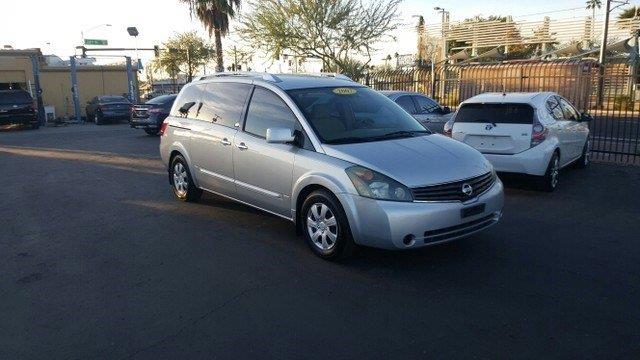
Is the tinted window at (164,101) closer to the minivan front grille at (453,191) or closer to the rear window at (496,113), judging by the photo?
the rear window at (496,113)

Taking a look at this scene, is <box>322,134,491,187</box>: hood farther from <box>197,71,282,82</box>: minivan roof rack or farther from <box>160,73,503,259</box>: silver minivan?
<box>197,71,282,82</box>: minivan roof rack

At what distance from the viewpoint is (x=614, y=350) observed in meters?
3.42

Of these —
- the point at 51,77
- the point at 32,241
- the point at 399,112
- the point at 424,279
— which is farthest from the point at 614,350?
the point at 51,77

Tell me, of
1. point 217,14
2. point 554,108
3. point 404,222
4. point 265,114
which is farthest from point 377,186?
point 217,14

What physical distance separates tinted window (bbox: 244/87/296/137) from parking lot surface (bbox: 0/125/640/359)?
125 centimetres

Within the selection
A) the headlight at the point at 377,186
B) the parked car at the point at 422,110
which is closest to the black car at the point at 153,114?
the parked car at the point at 422,110

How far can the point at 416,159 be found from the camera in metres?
4.92

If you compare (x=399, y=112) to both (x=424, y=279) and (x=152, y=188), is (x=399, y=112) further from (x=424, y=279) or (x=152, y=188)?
(x=152, y=188)

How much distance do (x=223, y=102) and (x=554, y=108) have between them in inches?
212

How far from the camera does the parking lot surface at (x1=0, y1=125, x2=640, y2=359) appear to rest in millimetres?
3578

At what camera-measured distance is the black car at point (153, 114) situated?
60.0ft

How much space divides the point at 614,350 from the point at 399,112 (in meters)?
3.56

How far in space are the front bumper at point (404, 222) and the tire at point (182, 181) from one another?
3386 mm

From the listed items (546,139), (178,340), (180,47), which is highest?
(180,47)
